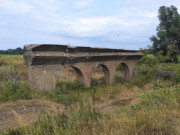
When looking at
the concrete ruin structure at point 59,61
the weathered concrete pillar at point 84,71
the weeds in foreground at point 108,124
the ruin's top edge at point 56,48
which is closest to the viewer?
the weeds in foreground at point 108,124

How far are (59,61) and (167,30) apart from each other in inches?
1068

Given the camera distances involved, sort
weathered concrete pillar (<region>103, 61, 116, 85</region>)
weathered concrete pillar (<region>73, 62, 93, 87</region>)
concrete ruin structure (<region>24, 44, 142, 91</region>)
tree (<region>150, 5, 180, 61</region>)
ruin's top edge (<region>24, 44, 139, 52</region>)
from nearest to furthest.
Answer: ruin's top edge (<region>24, 44, 139, 52</region>)
concrete ruin structure (<region>24, 44, 142, 91</region>)
weathered concrete pillar (<region>73, 62, 93, 87</region>)
weathered concrete pillar (<region>103, 61, 116, 85</region>)
tree (<region>150, 5, 180, 61</region>)

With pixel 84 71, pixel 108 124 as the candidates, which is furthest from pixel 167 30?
pixel 108 124

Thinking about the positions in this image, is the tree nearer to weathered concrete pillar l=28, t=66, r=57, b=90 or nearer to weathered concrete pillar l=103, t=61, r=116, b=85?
weathered concrete pillar l=103, t=61, r=116, b=85

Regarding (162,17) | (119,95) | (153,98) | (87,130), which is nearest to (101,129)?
(87,130)

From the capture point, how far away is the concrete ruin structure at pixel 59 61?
633cm

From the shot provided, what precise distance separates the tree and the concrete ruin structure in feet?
71.5

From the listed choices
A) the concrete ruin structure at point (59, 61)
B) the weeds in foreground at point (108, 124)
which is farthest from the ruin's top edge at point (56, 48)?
the weeds in foreground at point (108, 124)

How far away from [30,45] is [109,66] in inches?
204

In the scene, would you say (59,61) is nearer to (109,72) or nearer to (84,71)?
(84,71)

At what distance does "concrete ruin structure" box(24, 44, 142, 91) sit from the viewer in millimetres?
6328

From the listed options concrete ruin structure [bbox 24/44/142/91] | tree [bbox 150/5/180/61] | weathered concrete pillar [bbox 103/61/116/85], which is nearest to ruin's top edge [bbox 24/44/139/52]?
concrete ruin structure [bbox 24/44/142/91]

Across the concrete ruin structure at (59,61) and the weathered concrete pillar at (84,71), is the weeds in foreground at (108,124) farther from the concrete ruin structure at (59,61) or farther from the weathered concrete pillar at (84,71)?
the weathered concrete pillar at (84,71)

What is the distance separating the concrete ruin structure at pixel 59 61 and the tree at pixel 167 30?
2178 centimetres
